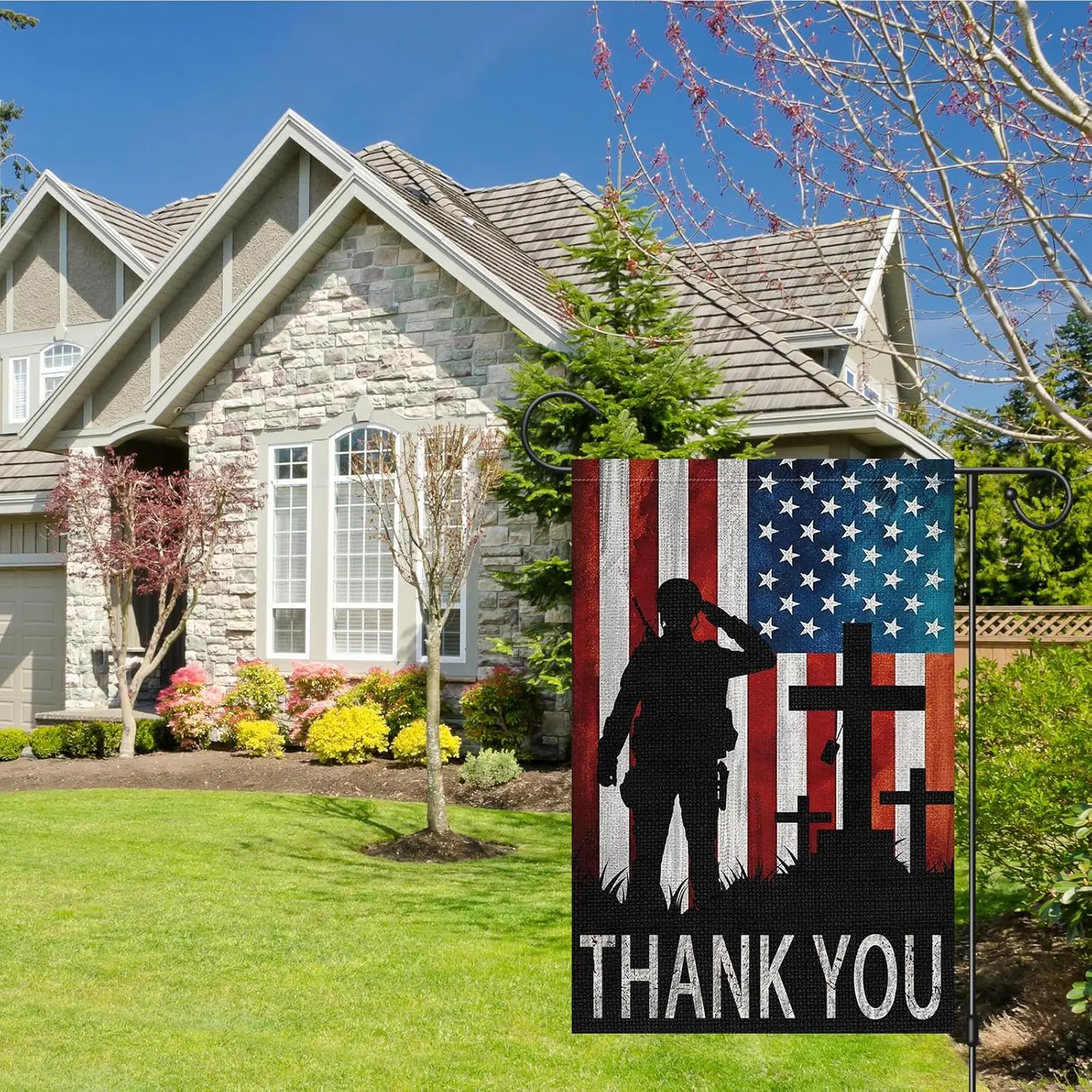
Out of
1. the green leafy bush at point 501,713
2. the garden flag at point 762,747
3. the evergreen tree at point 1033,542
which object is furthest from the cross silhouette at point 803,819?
the evergreen tree at point 1033,542

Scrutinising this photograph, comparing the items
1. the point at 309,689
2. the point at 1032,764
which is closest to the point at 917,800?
the point at 1032,764

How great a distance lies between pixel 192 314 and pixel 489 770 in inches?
317

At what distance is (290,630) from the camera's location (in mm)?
14078

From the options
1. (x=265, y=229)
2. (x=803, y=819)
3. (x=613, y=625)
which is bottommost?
(x=803, y=819)

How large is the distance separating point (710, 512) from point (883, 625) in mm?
687

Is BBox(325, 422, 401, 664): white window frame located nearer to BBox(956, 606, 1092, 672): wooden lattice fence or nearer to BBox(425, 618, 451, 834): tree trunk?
BBox(425, 618, 451, 834): tree trunk

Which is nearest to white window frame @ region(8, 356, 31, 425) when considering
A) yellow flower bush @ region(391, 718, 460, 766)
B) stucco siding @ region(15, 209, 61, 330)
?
stucco siding @ region(15, 209, 61, 330)

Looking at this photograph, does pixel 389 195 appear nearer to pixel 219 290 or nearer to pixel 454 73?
pixel 454 73

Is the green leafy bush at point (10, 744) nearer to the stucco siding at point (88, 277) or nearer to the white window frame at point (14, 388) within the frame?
the white window frame at point (14, 388)

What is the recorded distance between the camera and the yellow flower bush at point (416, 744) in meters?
12.0

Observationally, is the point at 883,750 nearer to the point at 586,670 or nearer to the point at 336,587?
the point at 586,670

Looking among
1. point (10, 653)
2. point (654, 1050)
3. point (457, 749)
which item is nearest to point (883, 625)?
point (654, 1050)

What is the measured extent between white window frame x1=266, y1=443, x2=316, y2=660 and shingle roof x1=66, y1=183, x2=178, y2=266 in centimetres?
517

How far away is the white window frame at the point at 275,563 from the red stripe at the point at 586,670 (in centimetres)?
1038
